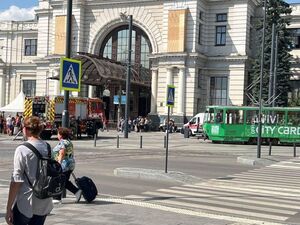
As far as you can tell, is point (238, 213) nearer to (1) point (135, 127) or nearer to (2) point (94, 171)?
(2) point (94, 171)

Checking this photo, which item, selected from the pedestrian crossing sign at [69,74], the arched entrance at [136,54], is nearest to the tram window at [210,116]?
the arched entrance at [136,54]

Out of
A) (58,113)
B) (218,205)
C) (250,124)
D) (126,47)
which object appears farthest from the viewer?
(126,47)

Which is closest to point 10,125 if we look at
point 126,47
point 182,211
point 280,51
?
point 126,47

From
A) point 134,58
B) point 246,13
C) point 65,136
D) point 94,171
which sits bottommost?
point 94,171

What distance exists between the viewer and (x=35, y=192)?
5547 mm

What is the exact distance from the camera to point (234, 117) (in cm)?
4100

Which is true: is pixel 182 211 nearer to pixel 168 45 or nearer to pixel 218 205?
pixel 218 205

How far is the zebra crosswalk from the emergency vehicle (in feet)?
75.6

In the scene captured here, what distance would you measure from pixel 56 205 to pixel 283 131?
102 feet

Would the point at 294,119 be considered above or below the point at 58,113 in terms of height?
above

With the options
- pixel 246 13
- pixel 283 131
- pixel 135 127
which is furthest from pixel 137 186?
pixel 246 13

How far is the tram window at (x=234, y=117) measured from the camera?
40.7m

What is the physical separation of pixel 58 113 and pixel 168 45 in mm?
24365

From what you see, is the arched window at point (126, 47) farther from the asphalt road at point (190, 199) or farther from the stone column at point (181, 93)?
the asphalt road at point (190, 199)
